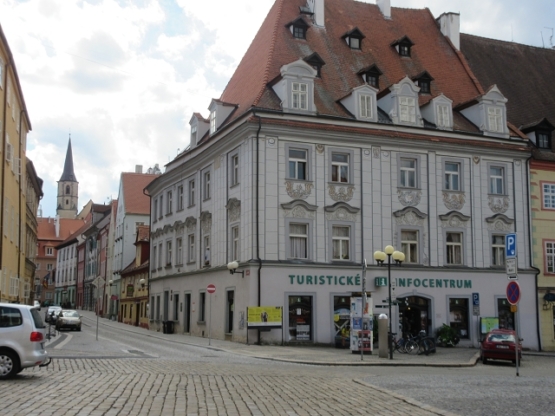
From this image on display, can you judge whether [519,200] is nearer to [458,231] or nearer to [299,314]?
[458,231]

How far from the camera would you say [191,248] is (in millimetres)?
45562

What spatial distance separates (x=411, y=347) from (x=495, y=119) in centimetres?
1636

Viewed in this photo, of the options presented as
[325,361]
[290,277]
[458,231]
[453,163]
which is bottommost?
[325,361]

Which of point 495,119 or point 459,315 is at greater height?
point 495,119

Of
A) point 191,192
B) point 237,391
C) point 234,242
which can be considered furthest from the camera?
point 191,192

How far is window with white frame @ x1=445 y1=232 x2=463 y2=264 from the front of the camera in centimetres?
4000

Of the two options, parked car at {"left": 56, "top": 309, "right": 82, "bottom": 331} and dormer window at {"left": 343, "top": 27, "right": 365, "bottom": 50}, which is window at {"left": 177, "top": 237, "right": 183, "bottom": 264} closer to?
parked car at {"left": 56, "top": 309, "right": 82, "bottom": 331}

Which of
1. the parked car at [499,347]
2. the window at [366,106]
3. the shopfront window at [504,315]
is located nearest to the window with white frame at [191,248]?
the window at [366,106]

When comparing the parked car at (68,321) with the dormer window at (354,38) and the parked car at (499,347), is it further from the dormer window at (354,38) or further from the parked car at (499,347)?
the parked car at (499,347)

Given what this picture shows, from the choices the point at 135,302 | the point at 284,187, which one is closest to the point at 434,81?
the point at 284,187

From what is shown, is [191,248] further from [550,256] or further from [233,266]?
[550,256]

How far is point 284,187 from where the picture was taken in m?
36.5

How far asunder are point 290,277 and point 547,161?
17.7 meters

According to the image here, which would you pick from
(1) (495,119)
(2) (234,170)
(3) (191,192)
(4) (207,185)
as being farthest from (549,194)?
(3) (191,192)
